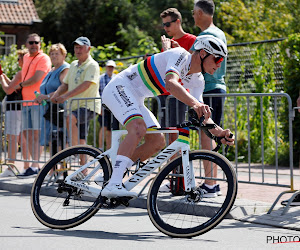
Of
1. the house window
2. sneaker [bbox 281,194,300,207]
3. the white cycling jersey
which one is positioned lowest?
sneaker [bbox 281,194,300,207]

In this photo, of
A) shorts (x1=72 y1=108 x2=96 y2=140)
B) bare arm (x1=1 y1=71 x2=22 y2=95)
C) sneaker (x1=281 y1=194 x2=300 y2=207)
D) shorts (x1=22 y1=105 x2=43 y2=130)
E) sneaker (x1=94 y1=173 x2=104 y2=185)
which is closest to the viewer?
sneaker (x1=94 y1=173 x2=104 y2=185)

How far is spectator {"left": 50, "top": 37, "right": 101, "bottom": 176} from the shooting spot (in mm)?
9766

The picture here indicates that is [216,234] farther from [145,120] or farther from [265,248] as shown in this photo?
[145,120]

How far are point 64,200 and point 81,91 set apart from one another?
137 inches

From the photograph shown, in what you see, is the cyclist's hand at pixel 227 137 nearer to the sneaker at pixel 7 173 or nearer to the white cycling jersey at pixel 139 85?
the white cycling jersey at pixel 139 85

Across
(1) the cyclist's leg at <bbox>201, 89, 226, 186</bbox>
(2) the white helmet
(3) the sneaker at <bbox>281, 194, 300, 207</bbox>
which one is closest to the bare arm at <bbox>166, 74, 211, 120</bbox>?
(2) the white helmet

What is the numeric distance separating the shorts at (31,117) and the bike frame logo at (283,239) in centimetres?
530

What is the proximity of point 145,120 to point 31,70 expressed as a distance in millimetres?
4923

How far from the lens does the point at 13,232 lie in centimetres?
619

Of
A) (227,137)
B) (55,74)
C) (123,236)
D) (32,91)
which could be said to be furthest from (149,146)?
(32,91)

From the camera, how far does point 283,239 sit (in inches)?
233

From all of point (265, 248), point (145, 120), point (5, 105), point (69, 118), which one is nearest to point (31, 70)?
point (5, 105)

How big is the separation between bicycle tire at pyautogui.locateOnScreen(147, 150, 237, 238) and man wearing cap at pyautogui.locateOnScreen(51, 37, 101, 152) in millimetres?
3646

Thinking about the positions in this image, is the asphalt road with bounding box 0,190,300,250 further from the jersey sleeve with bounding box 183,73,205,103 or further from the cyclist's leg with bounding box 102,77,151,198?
the jersey sleeve with bounding box 183,73,205,103
